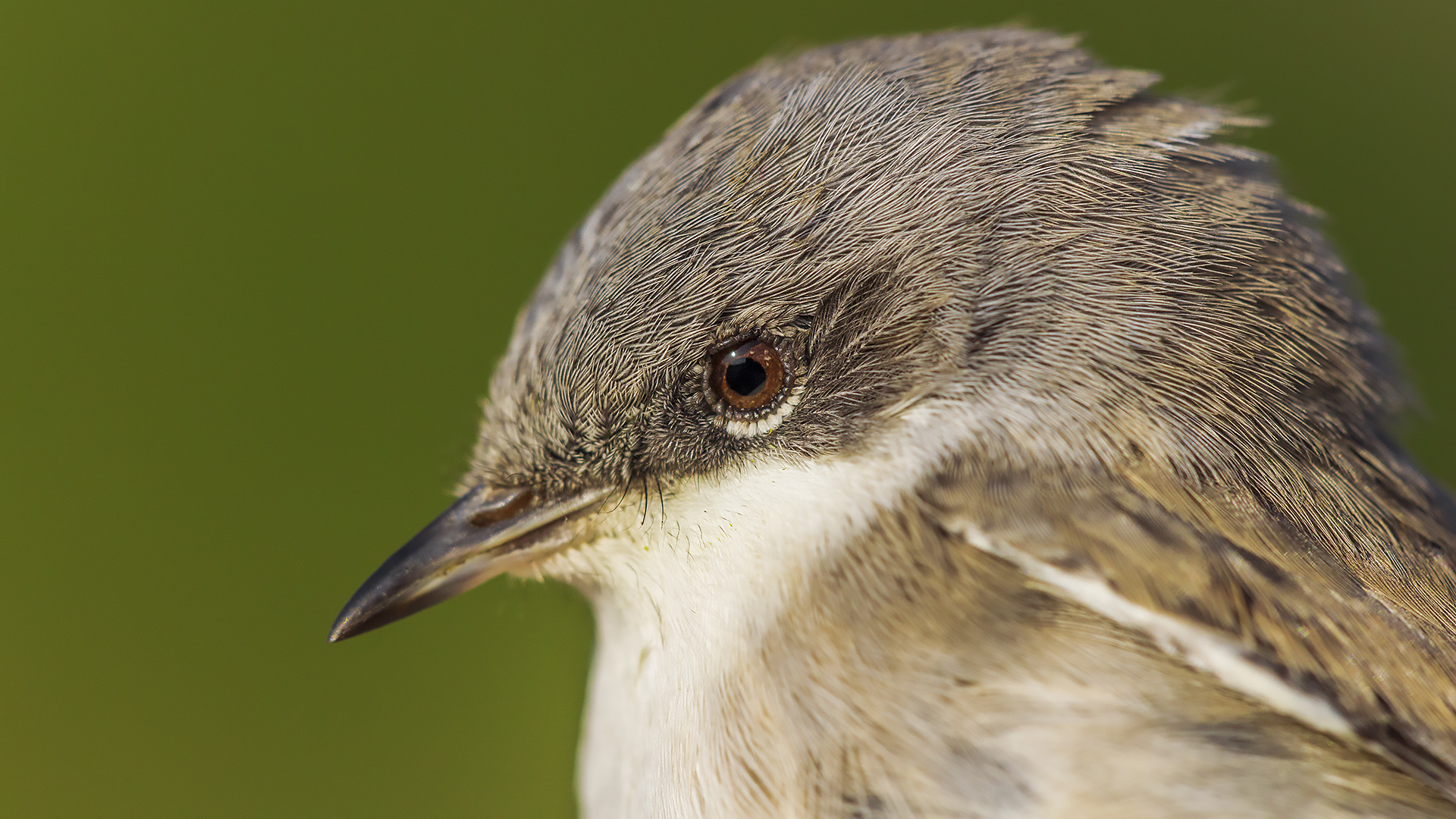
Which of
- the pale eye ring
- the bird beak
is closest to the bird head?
the pale eye ring

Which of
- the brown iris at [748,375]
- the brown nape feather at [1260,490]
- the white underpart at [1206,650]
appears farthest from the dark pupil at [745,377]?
the white underpart at [1206,650]

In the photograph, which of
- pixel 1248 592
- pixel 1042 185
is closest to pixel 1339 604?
pixel 1248 592

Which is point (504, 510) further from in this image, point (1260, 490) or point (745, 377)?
point (1260, 490)

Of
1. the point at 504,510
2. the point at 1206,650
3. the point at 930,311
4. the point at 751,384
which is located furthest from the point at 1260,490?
the point at 504,510

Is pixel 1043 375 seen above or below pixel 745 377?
below

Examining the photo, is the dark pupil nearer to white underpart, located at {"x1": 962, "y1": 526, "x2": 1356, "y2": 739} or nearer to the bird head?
the bird head

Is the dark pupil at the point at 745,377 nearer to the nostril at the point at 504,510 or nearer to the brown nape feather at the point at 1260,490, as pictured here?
the brown nape feather at the point at 1260,490

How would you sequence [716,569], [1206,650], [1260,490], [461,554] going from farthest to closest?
[461,554]
[716,569]
[1260,490]
[1206,650]

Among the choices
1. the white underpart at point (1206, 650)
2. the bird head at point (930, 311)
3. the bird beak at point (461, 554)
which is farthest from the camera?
the bird beak at point (461, 554)
